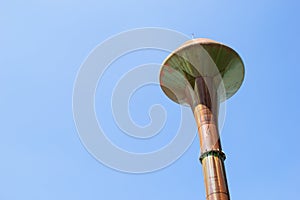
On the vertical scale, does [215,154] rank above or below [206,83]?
below

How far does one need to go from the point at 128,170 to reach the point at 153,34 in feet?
24.1

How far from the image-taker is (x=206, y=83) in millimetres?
22719

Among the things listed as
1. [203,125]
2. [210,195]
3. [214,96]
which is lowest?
[210,195]

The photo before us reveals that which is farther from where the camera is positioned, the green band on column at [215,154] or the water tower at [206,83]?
the water tower at [206,83]

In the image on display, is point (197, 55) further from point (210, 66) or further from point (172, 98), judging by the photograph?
point (172, 98)

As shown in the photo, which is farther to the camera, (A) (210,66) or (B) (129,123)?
(A) (210,66)

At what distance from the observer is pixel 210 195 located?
18969 millimetres

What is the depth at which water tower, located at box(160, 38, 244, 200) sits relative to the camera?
2019 cm

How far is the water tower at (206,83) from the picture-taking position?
66.2 feet

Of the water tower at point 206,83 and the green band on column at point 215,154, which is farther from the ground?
the water tower at point 206,83

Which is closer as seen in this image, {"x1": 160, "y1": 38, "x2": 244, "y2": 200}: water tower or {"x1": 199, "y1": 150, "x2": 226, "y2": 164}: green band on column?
{"x1": 199, "y1": 150, "x2": 226, "y2": 164}: green band on column

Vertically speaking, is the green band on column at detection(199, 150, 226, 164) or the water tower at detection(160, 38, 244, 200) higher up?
the water tower at detection(160, 38, 244, 200)

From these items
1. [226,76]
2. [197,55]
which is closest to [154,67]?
[197,55]

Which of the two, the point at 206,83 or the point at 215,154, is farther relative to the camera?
the point at 206,83
